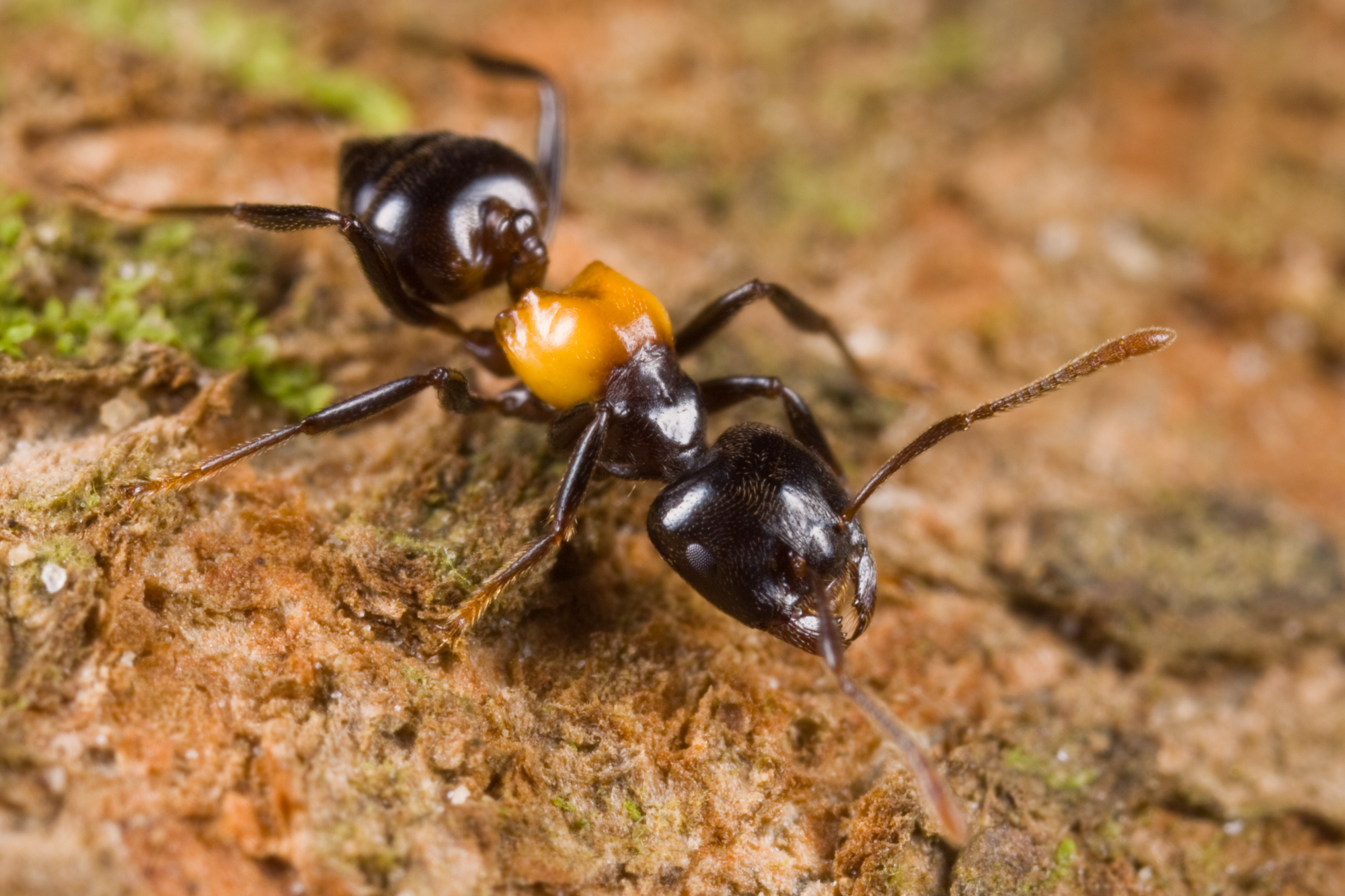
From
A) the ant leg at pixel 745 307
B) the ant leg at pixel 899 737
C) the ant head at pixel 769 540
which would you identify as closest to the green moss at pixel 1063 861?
the ant leg at pixel 899 737

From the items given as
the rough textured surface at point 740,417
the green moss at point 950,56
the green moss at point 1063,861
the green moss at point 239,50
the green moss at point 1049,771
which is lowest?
the green moss at point 1063,861

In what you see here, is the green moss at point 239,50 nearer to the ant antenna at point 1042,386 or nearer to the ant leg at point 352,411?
the ant leg at point 352,411

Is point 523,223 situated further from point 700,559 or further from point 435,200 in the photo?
point 700,559

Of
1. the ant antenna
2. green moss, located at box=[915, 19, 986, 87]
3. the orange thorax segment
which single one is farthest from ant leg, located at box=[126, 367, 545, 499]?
green moss, located at box=[915, 19, 986, 87]

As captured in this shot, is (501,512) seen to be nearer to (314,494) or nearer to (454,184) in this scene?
(314,494)

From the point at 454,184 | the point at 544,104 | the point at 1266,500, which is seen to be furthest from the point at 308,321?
the point at 1266,500
